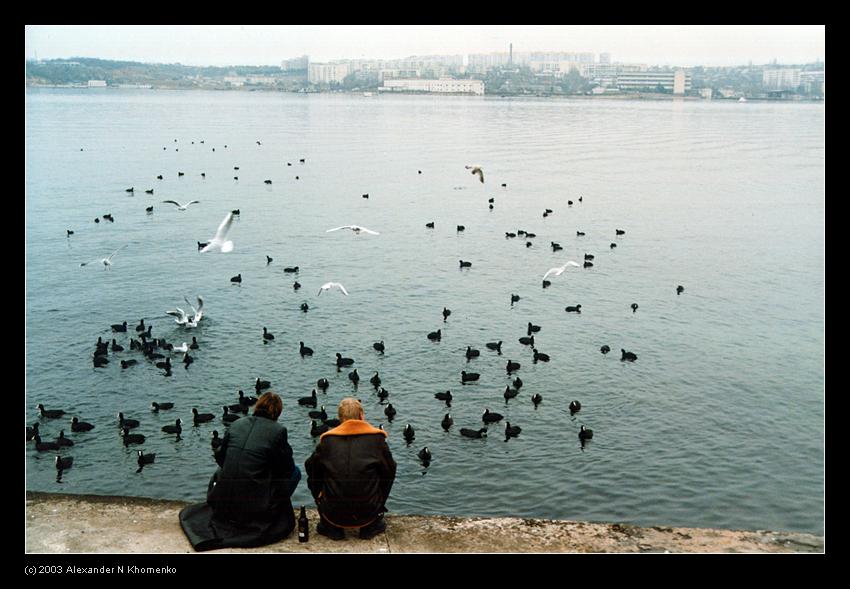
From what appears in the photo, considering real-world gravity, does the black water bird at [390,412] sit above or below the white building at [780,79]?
below

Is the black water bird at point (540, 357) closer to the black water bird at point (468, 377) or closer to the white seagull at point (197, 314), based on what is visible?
the black water bird at point (468, 377)

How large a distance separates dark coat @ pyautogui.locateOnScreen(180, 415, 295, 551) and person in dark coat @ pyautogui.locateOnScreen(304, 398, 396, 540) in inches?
15.0

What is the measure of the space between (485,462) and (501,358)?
21.0ft

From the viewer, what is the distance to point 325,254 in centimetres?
3894

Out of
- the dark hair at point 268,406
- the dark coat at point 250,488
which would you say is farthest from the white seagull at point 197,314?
the dark hair at point 268,406

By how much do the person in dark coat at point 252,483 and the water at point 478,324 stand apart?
749cm

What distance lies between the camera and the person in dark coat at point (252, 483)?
9750 mm

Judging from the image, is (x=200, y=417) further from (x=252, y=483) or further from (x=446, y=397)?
(x=252, y=483)

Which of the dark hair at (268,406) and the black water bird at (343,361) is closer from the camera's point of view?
the dark hair at (268,406)

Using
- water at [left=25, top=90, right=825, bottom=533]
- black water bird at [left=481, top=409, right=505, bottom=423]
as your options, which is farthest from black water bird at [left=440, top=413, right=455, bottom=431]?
black water bird at [left=481, top=409, right=505, bottom=423]

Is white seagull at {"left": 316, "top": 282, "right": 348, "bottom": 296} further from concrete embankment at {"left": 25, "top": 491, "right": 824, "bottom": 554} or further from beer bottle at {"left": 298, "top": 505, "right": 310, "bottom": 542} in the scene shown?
beer bottle at {"left": 298, "top": 505, "right": 310, "bottom": 542}

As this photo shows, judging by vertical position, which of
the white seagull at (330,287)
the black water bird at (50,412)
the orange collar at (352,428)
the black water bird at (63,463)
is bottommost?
the black water bird at (63,463)

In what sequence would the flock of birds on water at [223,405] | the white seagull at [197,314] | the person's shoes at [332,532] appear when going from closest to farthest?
1. the person's shoes at [332,532]
2. the flock of birds on water at [223,405]
3. the white seagull at [197,314]

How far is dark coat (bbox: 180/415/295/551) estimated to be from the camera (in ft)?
32.0
